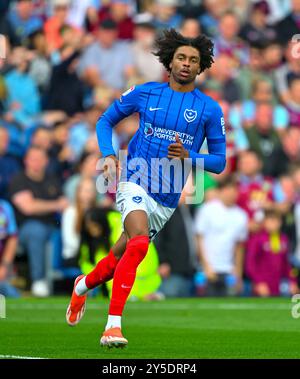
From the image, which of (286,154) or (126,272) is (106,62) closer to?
(286,154)

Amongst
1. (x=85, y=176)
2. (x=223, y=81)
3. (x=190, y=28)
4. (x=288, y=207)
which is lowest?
(x=288, y=207)

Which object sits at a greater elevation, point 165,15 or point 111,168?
point 165,15

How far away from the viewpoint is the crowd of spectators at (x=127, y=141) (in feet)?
60.4

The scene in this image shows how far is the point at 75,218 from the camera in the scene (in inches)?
721

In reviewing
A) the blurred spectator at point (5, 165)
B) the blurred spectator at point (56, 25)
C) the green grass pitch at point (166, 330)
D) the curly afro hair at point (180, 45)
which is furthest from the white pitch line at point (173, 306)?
the blurred spectator at point (56, 25)

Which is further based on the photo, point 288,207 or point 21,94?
point 21,94

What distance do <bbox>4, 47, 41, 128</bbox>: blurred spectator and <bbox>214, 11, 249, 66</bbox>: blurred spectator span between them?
375cm

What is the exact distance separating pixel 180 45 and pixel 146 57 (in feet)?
35.3

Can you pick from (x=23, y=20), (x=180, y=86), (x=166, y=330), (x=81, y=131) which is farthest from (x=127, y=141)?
(x=180, y=86)

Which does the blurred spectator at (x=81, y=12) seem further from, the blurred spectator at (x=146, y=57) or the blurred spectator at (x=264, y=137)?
the blurred spectator at (x=264, y=137)

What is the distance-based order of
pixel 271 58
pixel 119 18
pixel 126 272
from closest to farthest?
pixel 126 272 < pixel 119 18 < pixel 271 58

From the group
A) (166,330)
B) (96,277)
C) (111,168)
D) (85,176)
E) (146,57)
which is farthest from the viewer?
(146,57)
